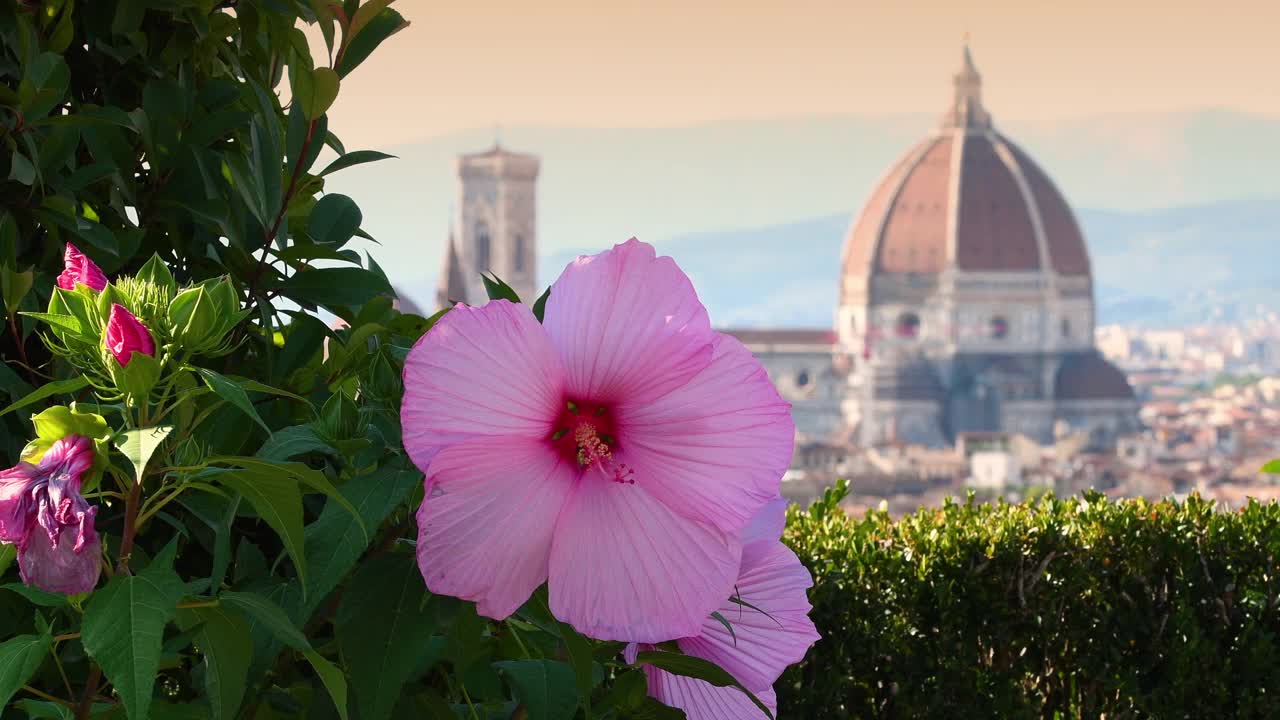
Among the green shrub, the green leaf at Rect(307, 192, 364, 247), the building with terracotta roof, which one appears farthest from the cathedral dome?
the green leaf at Rect(307, 192, 364, 247)

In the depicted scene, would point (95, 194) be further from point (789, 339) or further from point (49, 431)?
point (789, 339)

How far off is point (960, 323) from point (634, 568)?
57477 millimetres

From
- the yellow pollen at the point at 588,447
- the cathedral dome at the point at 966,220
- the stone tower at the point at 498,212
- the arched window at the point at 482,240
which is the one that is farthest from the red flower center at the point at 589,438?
the arched window at the point at 482,240

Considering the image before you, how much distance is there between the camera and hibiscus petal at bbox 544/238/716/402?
0.43m

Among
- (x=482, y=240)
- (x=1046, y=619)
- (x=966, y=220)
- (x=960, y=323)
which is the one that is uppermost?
(x=966, y=220)

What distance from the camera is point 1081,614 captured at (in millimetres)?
1944

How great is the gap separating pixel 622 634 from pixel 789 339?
5860 centimetres

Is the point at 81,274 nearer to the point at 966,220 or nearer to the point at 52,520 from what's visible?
the point at 52,520

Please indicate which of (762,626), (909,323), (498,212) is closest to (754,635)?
(762,626)

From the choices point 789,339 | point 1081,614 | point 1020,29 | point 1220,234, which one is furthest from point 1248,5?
point 1081,614

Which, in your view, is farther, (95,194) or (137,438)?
(95,194)

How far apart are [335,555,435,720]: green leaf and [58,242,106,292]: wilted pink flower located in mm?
120

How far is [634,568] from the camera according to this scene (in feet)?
1.38

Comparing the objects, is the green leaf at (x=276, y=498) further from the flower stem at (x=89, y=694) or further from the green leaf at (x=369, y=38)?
the green leaf at (x=369, y=38)
